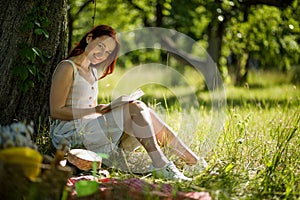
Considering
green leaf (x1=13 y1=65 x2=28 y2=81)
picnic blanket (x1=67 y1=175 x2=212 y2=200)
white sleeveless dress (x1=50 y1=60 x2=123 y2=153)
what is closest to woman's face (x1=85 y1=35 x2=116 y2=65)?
white sleeveless dress (x1=50 y1=60 x2=123 y2=153)

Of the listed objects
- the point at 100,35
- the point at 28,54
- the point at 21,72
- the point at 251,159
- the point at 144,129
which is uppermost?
the point at 100,35

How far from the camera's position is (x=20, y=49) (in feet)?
12.2

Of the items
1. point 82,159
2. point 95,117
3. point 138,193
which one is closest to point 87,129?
point 95,117

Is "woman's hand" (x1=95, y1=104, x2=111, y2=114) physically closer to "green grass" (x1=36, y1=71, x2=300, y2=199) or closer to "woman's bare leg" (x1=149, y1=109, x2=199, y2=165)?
"woman's bare leg" (x1=149, y1=109, x2=199, y2=165)

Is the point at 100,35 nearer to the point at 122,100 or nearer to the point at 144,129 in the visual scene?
the point at 122,100

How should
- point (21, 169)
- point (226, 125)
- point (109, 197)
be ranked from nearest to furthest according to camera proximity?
point (21, 169), point (109, 197), point (226, 125)

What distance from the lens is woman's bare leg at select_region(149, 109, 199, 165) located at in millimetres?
3547

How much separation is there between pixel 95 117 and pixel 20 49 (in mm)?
725

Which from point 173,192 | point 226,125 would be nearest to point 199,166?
point 226,125

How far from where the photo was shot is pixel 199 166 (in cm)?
345

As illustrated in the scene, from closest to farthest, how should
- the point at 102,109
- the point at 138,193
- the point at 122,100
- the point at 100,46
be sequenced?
the point at 138,193 → the point at 122,100 → the point at 102,109 → the point at 100,46

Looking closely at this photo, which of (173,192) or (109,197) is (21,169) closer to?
(109,197)

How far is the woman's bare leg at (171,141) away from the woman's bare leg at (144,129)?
0.14 meters

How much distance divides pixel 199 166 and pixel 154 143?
33cm
